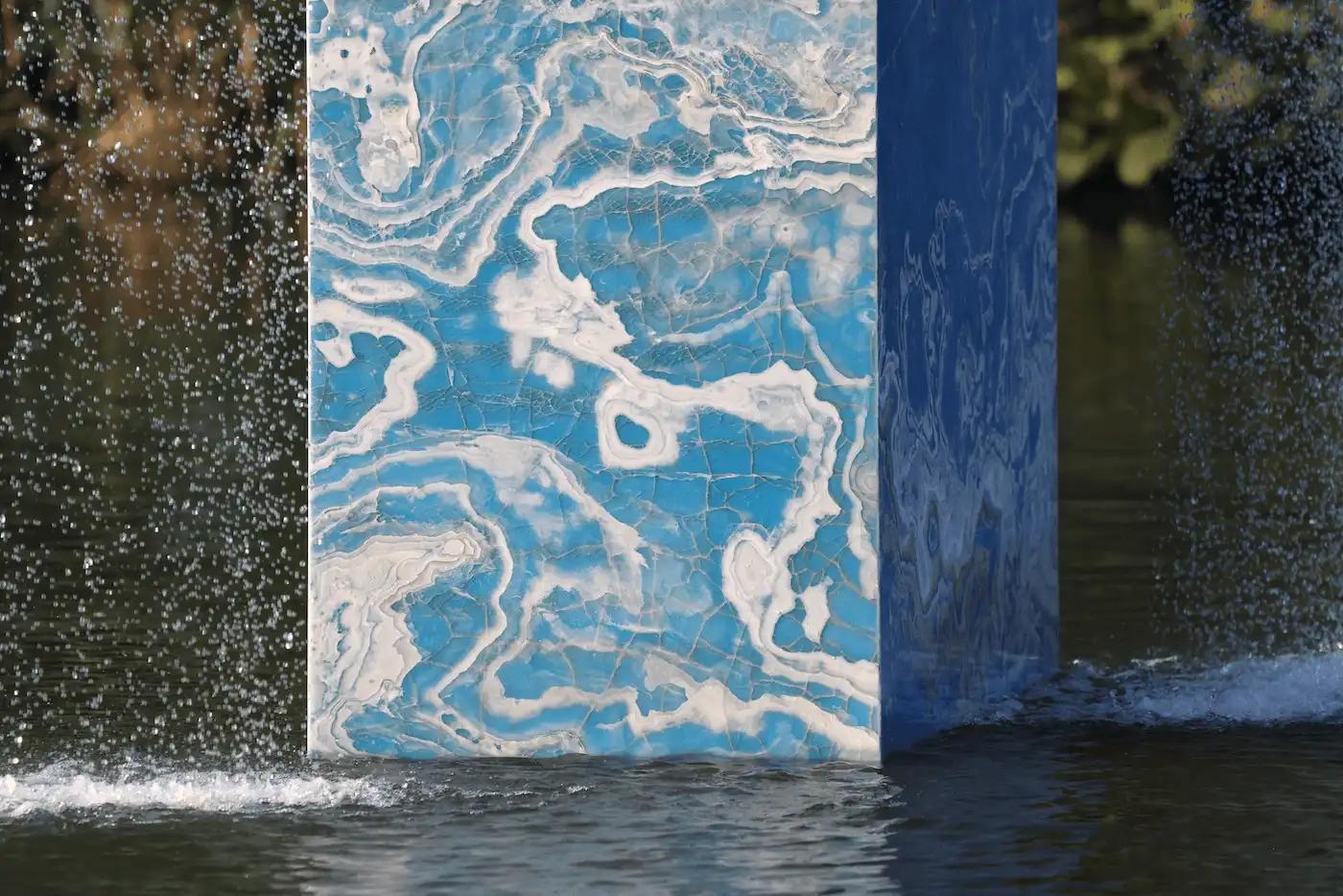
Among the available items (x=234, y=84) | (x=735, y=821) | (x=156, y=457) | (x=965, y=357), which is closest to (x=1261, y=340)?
(x=156, y=457)

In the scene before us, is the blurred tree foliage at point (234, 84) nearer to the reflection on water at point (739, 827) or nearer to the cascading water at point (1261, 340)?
the cascading water at point (1261, 340)

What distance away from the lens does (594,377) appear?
19.2ft

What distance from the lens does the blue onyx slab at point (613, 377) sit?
5.79m

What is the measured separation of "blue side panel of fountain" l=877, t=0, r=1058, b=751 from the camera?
5.92 meters

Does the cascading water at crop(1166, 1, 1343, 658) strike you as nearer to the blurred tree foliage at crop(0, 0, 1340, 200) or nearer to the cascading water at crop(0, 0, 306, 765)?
the blurred tree foliage at crop(0, 0, 1340, 200)

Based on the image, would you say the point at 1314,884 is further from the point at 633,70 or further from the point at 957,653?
the point at 633,70

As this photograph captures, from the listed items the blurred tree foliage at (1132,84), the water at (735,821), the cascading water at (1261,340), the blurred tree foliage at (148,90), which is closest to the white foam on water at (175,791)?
the water at (735,821)

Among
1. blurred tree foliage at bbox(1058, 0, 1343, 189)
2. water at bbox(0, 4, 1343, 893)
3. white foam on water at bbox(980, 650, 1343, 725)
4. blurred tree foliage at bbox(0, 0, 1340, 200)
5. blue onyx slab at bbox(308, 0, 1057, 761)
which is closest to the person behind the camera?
water at bbox(0, 4, 1343, 893)

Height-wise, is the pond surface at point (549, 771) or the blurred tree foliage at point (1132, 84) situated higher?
the blurred tree foliage at point (1132, 84)

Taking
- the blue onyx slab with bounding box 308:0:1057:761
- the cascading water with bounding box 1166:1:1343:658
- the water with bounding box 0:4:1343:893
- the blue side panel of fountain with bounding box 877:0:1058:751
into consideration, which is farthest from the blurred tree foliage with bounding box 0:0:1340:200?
the blue onyx slab with bounding box 308:0:1057:761

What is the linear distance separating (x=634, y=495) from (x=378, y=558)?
521 millimetres

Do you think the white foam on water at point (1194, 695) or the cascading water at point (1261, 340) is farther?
the cascading water at point (1261, 340)

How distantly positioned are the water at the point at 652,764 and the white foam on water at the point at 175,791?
11 millimetres

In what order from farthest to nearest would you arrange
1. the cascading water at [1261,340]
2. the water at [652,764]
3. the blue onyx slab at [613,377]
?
1. the cascading water at [1261,340]
2. the blue onyx slab at [613,377]
3. the water at [652,764]
